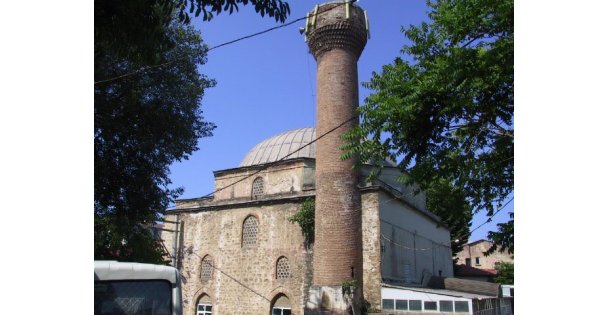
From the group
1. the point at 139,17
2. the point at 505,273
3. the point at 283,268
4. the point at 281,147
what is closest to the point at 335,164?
the point at 283,268

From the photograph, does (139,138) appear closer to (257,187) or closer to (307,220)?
(307,220)

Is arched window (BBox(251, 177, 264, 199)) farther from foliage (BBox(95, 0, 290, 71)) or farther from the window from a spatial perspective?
foliage (BBox(95, 0, 290, 71))

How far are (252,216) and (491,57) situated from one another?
Result: 48.6 ft

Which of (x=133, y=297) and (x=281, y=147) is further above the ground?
(x=281, y=147)

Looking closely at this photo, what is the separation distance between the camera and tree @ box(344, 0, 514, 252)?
6070 mm

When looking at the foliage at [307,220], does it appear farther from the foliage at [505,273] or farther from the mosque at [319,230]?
the foliage at [505,273]

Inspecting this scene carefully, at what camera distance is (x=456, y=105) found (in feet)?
20.7

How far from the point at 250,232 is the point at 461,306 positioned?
8948mm

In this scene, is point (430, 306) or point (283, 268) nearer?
point (430, 306)

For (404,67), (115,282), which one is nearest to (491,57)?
(404,67)

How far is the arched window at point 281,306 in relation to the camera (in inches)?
680

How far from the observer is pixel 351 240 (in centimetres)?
1425

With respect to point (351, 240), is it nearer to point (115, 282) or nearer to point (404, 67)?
point (404, 67)

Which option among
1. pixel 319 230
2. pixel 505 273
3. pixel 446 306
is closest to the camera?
pixel 446 306
